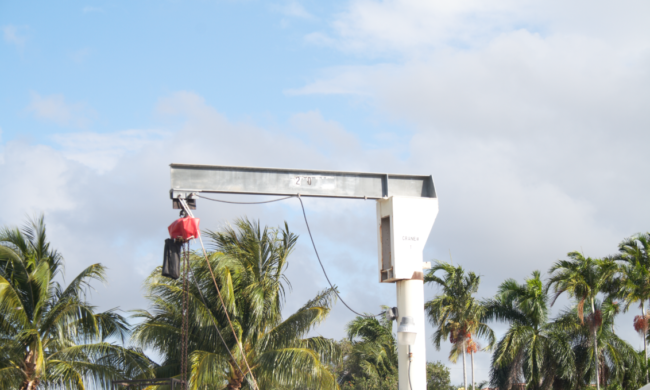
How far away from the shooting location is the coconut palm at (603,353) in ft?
88.6

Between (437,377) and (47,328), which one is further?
(437,377)

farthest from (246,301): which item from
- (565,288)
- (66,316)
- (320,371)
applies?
(565,288)

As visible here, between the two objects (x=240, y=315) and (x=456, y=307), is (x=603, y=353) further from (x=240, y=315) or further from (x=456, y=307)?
(x=240, y=315)

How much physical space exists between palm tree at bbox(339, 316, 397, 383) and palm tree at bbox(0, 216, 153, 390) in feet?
50.2

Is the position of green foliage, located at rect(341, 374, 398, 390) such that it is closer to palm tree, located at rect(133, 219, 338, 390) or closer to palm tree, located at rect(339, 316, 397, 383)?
palm tree, located at rect(339, 316, 397, 383)

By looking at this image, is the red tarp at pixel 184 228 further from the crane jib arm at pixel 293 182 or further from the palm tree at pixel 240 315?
the palm tree at pixel 240 315

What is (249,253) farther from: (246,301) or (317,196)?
(317,196)

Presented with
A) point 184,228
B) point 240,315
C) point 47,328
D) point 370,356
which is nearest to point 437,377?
point 370,356

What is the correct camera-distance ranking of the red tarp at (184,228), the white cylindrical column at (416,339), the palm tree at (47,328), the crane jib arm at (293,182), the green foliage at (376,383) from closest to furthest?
1. the red tarp at (184,228)
2. the white cylindrical column at (416,339)
3. the crane jib arm at (293,182)
4. the palm tree at (47,328)
5. the green foliage at (376,383)

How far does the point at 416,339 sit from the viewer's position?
12.3m

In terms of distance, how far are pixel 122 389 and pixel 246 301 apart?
391cm

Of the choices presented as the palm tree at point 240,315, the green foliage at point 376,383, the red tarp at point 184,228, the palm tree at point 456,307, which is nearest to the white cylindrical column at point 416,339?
the red tarp at point 184,228

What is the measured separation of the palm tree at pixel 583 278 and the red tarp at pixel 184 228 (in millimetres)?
17392

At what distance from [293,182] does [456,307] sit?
1473 cm
